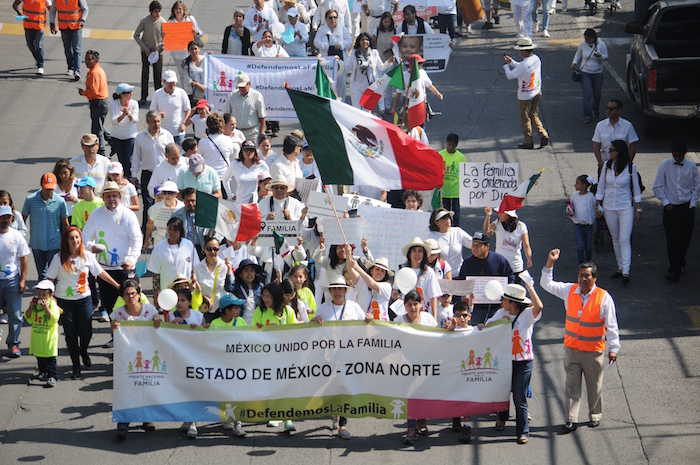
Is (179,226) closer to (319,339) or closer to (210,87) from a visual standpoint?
(319,339)

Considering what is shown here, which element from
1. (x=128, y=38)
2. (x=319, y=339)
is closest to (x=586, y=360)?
(x=319, y=339)

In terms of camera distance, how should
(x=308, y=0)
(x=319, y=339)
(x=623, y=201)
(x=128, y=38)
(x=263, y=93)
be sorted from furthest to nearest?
(x=128, y=38) < (x=308, y=0) < (x=263, y=93) < (x=623, y=201) < (x=319, y=339)

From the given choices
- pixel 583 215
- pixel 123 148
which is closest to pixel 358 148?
pixel 583 215

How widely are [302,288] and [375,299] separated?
792 millimetres

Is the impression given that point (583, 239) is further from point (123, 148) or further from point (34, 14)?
point (34, 14)

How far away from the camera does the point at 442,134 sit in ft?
65.0

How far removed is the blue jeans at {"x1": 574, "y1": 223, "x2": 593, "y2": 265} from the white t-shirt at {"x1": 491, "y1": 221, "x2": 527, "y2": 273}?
165cm

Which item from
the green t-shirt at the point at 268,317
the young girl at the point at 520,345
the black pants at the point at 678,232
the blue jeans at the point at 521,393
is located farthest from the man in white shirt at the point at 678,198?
the green t-shirt at the point at 268,317

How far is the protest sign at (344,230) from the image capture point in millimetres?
11992

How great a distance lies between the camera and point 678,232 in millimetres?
14695

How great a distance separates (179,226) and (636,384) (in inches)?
209

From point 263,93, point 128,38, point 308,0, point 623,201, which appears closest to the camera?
point 623,201

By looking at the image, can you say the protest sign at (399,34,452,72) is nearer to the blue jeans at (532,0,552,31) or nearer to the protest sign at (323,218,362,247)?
the protest sign at (323,218,362,247)

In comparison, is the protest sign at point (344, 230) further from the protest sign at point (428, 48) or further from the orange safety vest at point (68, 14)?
the orange safety vest at point (68, 14)
